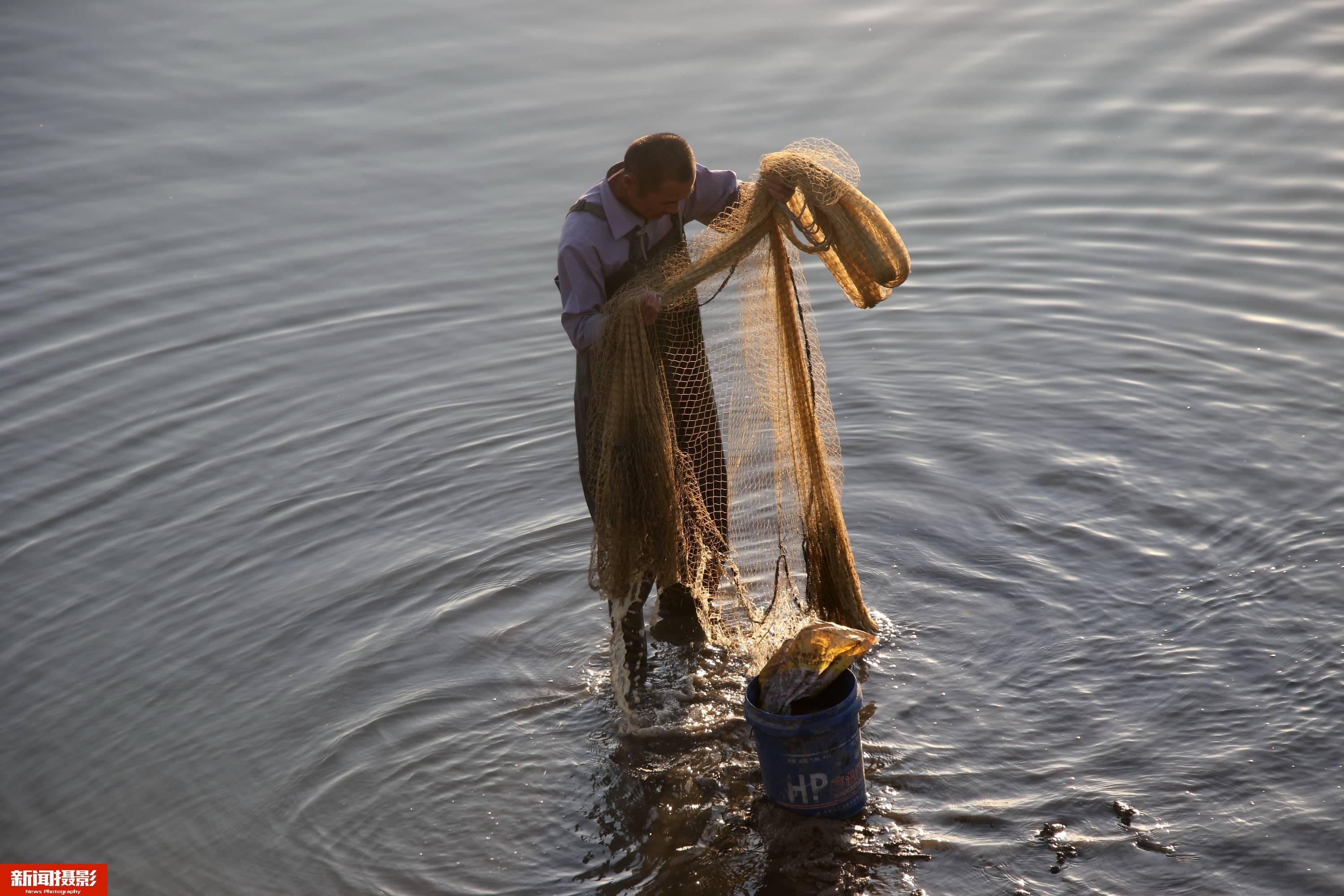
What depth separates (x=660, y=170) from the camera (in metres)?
4.22

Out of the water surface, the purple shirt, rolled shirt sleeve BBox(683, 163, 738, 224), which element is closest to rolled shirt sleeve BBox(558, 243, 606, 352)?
the purple shirt

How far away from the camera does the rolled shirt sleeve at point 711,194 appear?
4.80 meters

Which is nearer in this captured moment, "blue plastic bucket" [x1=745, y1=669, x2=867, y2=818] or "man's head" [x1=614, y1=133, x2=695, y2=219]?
"blue plastic bucket" [x1=745, y1=669, x2=867, y2=818]

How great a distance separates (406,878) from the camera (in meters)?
4.20

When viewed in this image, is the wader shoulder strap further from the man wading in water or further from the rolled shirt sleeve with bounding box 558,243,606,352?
the rolled shirt sleeve with bounding box 558,243,606,352

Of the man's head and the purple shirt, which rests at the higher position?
the man's head

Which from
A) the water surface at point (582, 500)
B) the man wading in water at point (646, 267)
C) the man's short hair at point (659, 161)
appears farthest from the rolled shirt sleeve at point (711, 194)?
the water surface at point (582, 500)

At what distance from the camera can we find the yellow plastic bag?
400 centimetres

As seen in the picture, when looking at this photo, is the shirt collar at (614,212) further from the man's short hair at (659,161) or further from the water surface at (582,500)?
the water surface at (582,500)

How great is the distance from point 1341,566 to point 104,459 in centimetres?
659

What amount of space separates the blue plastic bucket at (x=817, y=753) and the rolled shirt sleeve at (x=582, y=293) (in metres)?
1.38

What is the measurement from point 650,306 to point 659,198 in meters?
0.39

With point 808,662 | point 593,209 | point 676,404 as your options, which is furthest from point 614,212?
point 808,662

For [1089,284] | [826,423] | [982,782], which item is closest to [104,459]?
[826,423]
